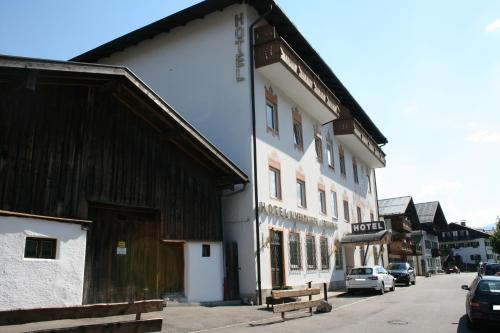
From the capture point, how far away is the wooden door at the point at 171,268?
14930 mm

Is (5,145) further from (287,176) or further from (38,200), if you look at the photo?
(287,176)

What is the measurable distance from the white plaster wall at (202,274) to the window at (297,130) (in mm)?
8773

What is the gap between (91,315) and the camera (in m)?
7.44

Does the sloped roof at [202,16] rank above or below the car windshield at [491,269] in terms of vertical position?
above

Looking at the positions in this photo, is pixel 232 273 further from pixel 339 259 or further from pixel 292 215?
pixel 339 259

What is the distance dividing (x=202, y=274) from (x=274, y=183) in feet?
20.4

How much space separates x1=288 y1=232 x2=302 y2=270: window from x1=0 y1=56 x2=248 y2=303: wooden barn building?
5.01m

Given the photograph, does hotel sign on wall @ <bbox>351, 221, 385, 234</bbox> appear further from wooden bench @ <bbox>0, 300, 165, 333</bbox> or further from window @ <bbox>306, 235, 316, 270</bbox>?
wooden bench @ <bbox>0, 300, 165, 333</bbox>

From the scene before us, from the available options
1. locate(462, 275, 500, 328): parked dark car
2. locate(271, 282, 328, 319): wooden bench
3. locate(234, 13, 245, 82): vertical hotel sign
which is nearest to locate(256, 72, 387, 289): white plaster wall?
locate(234, 13, 245, 82): vertical hotel sign

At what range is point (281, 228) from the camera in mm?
20375

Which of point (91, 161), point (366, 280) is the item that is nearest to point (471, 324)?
point (91, 161)

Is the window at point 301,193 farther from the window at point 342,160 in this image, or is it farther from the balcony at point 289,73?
the window at point 342,160

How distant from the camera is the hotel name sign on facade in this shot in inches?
751

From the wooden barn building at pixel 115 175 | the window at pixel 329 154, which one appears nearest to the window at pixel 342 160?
the window at pixel 329 154
